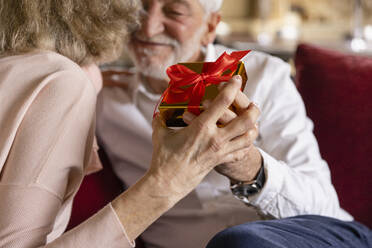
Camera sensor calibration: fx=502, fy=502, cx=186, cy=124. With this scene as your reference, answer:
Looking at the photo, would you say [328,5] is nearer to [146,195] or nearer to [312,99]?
[312,99]

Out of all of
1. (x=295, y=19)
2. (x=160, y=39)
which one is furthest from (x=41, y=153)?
(x=295, y=19)

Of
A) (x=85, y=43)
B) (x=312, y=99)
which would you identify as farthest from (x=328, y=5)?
(x=85, y=43)

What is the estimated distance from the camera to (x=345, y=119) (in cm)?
154

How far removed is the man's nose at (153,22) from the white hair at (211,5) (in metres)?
0.13

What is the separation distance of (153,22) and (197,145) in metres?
Answer: 0.63

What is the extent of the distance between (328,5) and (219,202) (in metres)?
4.91

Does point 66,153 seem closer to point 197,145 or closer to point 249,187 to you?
point 197,145

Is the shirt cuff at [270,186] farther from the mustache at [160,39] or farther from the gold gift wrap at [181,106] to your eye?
the mustache at [160,39]

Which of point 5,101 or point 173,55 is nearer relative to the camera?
point 5,101

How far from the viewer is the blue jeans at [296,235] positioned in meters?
0.93

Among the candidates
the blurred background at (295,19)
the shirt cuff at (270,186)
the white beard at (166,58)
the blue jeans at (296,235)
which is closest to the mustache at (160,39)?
the white beard at (166,58)

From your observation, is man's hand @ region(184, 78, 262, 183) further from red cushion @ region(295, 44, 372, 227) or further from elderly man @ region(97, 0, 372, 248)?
red cushion @ region(295, 44, 372, 227)

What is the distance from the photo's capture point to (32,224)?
88 cm

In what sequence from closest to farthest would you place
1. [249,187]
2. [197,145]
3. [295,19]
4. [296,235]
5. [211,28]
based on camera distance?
1. [197,145]
2. [296,235]
3. [249,187]
4. [211,28]
5. [295,19]
